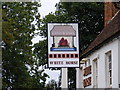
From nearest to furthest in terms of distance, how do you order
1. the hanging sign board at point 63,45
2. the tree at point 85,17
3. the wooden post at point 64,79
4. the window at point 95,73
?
the hanging sign board at point 63,45, the wooden post at point 64,79, the window at point 95,73, the tree at point 85,17

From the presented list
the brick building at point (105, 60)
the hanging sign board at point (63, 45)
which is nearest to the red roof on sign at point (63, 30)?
the hanging sign board at point (63, 45)

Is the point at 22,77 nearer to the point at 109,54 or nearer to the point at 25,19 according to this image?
the point at 25,19

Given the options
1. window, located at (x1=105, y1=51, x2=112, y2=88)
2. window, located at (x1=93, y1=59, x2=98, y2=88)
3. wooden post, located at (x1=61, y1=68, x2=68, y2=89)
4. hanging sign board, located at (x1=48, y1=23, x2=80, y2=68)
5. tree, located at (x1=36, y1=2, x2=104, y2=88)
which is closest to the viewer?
hanging sign board, located at (x1=48, y1=23, x2=80, y2=68)

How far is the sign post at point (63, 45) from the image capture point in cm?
2045

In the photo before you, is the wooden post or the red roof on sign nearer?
the red roof on sign

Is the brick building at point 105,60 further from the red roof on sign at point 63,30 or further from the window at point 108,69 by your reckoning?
the red roof on sign at point 63,30

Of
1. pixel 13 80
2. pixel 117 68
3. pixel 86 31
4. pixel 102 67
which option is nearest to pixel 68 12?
pixel 86 31

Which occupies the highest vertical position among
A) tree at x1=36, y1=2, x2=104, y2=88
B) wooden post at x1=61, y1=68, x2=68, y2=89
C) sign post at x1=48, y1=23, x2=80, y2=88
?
tree at x1=36, y1=2, x2=104, y2=88

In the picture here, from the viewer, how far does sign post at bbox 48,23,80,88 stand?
20453 mm

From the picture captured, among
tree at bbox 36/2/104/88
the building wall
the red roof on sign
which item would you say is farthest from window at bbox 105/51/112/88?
tree at bbox 36/2/104/88

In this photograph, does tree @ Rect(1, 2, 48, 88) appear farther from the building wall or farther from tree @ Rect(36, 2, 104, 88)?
the building wall

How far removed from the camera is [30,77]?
45.6 m

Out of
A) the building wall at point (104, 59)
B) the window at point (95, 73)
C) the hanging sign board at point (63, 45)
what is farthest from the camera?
the window at point (95, 73)

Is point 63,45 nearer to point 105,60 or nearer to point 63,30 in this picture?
point 63,30
